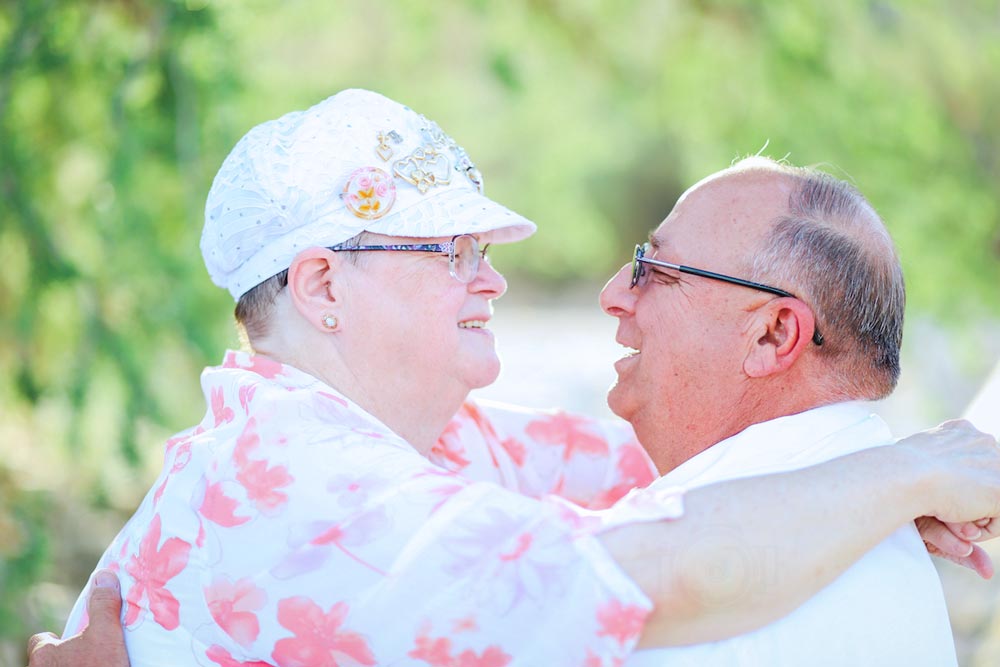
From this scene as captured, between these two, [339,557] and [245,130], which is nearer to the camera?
[339,557]

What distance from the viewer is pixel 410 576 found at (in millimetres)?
1808

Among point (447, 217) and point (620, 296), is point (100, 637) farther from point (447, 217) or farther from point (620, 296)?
point (620, 296)

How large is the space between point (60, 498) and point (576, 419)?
4371 mm

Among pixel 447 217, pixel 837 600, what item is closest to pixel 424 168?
pixel 447 217

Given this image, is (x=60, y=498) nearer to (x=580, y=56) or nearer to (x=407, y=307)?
(x=580, y=56)

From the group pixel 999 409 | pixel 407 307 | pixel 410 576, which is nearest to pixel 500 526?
pixel 410 576

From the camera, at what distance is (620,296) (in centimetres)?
274

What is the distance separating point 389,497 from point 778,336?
1024mm

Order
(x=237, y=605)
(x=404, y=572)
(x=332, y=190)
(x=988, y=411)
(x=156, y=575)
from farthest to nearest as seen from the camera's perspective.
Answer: (x=988, y=411), (x=332, y=190), (x=156, y=575), (x=237, y=605), (x=404, y=572)

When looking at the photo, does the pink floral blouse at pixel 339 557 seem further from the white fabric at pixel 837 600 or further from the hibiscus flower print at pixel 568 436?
the hibiscus flower print at pixel 568 436

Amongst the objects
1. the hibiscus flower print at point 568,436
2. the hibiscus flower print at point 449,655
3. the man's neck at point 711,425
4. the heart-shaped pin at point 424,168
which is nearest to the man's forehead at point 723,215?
the man's neck at point 711,425

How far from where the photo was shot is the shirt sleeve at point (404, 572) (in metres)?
1.79

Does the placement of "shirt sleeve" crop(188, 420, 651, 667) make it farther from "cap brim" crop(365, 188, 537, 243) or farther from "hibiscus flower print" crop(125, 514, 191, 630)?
"cap brim" crop(365, 188, 537, 243)

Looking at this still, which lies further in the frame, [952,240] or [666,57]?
[666,57]
